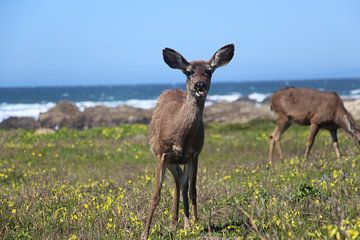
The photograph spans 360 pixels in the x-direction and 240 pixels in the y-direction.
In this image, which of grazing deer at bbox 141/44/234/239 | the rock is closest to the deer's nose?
grazing deer at bbox 141/44/234/239

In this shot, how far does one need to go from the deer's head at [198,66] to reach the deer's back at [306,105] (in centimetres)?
947

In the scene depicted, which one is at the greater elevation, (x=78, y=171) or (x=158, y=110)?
(x=158, y=110)

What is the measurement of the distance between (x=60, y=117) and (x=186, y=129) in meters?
30.3

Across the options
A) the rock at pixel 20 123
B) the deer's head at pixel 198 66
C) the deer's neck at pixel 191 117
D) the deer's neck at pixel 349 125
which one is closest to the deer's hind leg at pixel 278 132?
the deer's neck at pixel 349 125

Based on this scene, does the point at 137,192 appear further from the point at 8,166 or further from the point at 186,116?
the point at 8,166

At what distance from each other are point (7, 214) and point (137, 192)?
2338 mm

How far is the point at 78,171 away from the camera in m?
13.6

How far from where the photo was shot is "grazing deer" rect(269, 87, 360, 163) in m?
15.9

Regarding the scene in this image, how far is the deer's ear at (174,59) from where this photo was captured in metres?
6.96

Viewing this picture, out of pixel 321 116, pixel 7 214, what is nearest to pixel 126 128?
pixel 321 116

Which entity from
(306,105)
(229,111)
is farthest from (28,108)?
(306,105)

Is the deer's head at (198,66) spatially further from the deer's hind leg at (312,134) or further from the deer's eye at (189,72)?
the deer's hind leg at (312,134)

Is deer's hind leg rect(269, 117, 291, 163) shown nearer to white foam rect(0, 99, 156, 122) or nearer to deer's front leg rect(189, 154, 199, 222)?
deer's front leg rect(189, 154, 199, 222)

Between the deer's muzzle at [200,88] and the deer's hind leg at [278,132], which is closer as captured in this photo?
the deer's muzzle at [200,88]
